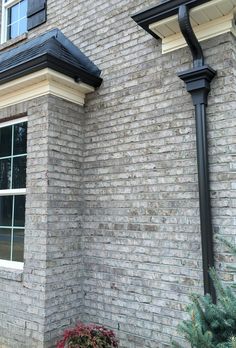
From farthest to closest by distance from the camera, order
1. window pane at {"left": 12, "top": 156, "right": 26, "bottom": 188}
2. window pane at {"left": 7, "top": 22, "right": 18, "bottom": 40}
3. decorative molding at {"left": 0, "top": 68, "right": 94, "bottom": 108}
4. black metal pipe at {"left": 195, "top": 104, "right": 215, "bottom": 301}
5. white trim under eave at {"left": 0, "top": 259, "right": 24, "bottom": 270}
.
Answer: window pane at {"left": 7, "top": 22, "right": 18, "bottom": 40} < window pane at {"left": 12, "top": 156, "right": 26, "bottom": 188} < white trim under eave at {"left": 0, "top": 259, "right": 24, "bottom": 270} < decorative molding at {"left": 0, "top": 68, "right": 94, "bottom": 108} < black metal pipe at {"left": 195, "top": 104, "right": 215, "bottom": 301}

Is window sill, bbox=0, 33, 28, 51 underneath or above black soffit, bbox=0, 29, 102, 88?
above

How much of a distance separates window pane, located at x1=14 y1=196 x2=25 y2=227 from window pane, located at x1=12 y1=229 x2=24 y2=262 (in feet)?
0.33

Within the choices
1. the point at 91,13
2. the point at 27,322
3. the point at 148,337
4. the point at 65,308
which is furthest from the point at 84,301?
the point at 91,13

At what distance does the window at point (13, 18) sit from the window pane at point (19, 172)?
2825 millimetres

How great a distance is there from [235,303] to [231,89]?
198cm

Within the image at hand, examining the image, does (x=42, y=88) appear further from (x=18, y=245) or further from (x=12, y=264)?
(x=12, y=264)

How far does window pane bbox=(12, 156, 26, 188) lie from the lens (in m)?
4.38

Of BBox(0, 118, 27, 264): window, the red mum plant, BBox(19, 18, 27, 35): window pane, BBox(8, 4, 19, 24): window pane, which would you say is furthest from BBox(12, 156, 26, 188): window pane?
BBox(8, 4, 19, 24): window pane

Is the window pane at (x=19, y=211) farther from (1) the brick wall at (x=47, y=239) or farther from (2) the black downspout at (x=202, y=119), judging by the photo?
(2) the black downspout at (x=202, y=119)

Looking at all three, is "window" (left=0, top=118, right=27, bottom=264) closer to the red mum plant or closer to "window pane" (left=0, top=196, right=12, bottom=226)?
"window pane" (left=0, top=196, right=12, bottom=226)

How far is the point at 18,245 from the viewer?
171 inches

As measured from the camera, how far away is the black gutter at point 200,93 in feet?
10.3

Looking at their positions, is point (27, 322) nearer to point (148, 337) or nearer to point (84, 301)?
point (84, 301)

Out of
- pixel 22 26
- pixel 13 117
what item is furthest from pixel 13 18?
pixel 13 117
